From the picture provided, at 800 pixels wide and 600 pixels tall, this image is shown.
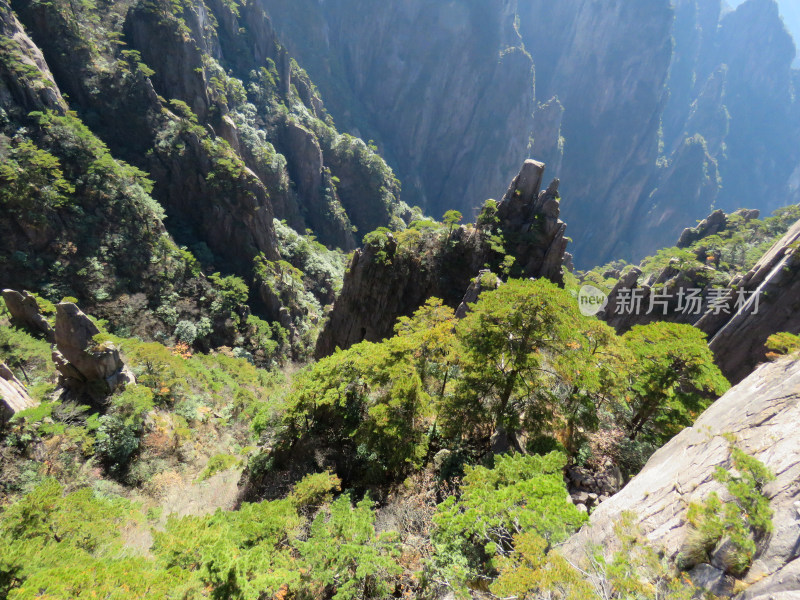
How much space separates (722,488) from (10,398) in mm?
16801

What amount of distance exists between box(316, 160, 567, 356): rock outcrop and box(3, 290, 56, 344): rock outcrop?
1648 cm

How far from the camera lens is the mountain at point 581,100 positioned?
97.6 meters

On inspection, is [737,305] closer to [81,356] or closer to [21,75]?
[81,356]

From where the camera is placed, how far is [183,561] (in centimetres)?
625

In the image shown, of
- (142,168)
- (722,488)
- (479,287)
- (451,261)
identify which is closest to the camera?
(722,488)

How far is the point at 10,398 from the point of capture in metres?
10.1

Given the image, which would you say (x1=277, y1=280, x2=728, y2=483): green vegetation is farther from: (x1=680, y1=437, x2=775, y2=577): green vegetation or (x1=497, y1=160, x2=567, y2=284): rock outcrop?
(x1=497, y1=160, x2=567, y2=284): rock outcrop

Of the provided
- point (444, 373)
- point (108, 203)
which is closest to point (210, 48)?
point (108, 203)

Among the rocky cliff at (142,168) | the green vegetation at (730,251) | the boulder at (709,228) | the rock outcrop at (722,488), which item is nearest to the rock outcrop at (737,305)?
the green vegetation at (730,251)

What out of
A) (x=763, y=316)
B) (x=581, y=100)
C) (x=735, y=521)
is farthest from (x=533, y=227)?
(x=581, y=100)

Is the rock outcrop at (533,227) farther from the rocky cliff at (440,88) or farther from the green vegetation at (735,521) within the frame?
the rocky cliff at (440,88)

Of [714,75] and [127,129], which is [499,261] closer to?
[127,129]

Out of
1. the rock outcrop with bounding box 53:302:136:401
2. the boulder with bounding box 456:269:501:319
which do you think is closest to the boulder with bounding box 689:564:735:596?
the boulder with bounding box 456:269:501:319

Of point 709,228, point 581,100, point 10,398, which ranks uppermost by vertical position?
point 581,100
